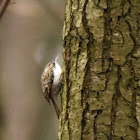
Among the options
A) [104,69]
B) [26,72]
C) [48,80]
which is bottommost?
[26,72]

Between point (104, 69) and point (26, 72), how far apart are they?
4.95m

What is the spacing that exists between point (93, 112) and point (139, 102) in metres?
0.22

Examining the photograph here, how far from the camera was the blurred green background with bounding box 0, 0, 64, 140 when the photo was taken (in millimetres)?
6855

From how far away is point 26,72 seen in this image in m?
7.04

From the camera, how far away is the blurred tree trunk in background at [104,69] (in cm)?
210

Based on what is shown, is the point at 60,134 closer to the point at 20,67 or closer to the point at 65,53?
the point at 65,53

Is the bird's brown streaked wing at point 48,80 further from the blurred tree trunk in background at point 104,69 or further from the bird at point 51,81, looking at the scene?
the blurred tree trunk in background at point 104,69

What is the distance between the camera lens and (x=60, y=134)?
7.72ft

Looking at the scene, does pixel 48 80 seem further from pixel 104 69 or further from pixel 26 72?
pixel 26 72

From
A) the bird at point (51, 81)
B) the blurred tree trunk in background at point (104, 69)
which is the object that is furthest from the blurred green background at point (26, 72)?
the blurred tree trunk in background at point (104, 69)

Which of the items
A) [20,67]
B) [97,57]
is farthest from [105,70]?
[20,67]

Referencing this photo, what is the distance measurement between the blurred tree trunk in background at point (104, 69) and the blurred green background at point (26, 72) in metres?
4.50

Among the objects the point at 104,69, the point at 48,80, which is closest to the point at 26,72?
the point at 48,80

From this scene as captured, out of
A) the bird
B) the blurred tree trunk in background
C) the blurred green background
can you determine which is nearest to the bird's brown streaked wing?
the bird
